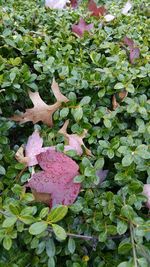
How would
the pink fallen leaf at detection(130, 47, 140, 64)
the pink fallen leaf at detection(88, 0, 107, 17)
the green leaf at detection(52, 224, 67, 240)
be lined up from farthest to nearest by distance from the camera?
the pink fallen leaf at detection(88, 0, 107, 17) < the pink fallen leaf at detection(130, 47, 140, 64) < the green leaf at detection(52, 224, 67, 240)

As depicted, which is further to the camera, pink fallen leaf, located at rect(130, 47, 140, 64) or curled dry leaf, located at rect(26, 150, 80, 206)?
pink fallen leaf, located at rect(130, 47, 140, 64)

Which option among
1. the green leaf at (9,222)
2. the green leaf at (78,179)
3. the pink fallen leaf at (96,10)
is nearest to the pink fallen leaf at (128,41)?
the pink fallen leaf at (96,10)

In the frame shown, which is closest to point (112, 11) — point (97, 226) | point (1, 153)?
point (1, 153)

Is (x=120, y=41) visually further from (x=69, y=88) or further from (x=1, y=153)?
(x=1, y=153)

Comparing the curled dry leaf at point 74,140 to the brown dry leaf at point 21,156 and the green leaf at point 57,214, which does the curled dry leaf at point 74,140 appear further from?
the green leaf at point 57,214

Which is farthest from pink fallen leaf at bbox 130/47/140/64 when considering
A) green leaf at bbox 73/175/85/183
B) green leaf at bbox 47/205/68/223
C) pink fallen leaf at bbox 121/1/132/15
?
green leaf at bbox 47/205/68/223

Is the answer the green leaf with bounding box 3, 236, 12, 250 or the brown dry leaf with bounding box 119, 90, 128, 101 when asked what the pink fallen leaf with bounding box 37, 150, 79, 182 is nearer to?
the green leaf with bounding box 3, 236, 12, 250

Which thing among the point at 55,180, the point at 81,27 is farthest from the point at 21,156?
the point at 81,27
